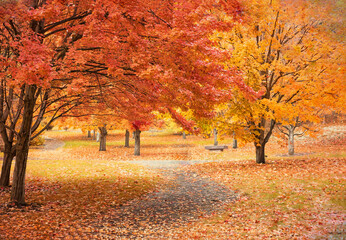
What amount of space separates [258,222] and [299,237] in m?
1.29

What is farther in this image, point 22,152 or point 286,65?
point 286,65

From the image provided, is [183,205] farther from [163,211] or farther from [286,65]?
[286,65]

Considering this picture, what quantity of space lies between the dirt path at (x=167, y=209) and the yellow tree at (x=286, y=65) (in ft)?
15.2

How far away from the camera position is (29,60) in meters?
6.16

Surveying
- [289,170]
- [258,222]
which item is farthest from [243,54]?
[258,222]

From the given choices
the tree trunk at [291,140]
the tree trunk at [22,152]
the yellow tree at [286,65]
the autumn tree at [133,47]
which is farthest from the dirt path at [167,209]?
the tree trunk at [291,140]

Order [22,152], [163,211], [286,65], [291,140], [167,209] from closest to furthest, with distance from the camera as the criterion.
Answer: [22,152] → [163,211] → [167,209] → [286,65] → [291,140]

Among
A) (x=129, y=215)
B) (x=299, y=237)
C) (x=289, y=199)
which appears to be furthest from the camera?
(x=289, y=199)

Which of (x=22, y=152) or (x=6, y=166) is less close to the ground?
(x=22, y=152)

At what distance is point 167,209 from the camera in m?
9.19

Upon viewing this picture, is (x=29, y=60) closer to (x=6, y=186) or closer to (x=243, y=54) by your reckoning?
(x=6, y=186)

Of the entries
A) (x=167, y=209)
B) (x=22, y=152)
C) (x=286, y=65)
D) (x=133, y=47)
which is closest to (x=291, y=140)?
(x=286, y=65)

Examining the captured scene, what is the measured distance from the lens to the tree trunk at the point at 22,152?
850cm

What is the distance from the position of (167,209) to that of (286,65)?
33.8ft
